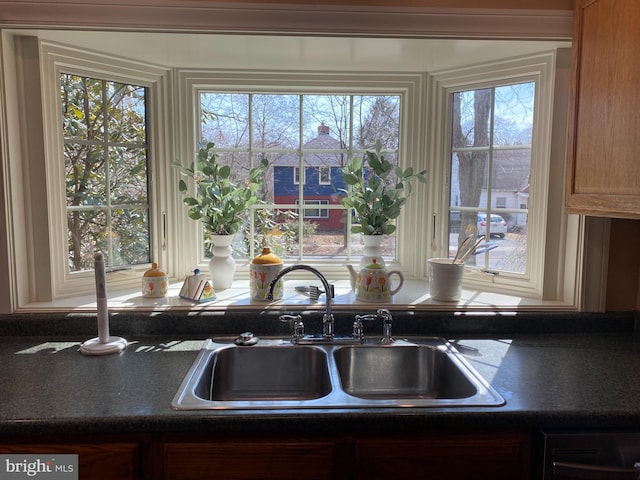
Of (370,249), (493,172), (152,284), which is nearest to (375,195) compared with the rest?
(370,249)

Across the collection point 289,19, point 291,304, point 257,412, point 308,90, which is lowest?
point 257,412

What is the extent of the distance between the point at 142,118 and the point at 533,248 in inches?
67.5

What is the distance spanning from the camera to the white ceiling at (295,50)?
1694 millimetres

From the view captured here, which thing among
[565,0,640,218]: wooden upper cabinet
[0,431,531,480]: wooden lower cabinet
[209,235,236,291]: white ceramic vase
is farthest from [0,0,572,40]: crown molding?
[0,431,531,480]: wooden lower cabinet

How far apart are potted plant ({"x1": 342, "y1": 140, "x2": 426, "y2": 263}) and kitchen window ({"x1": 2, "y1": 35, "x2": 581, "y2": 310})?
136 millimetres

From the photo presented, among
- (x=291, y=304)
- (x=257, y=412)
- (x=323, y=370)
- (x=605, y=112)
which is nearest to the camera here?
(x=257, y=412)

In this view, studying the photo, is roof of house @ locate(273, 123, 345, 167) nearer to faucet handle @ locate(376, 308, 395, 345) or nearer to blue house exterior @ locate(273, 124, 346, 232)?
blue house exterior @ locate(273, 124, 346, 232)

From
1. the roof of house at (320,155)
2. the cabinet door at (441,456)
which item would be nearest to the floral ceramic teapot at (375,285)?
the roof of house at (320,155)

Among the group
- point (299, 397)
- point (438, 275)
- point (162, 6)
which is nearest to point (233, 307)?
point (299, 397)

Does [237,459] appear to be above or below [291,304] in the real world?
below

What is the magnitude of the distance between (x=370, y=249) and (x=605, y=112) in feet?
3.22

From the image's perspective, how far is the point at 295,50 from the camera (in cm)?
184

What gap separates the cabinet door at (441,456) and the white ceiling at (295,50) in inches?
51.8

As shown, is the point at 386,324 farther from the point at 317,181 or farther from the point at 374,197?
the point at 317,181
